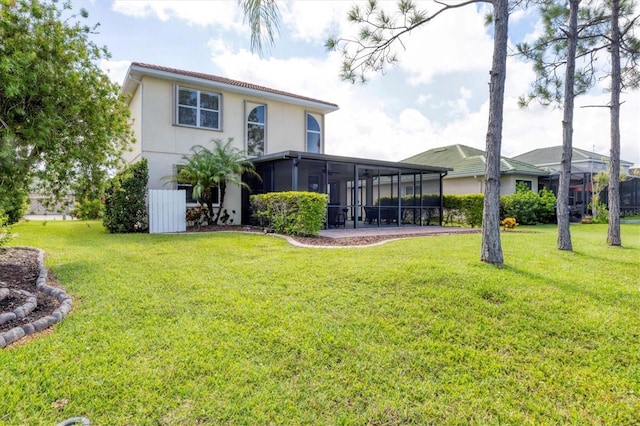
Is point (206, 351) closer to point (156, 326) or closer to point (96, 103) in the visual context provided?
point (156, 326)

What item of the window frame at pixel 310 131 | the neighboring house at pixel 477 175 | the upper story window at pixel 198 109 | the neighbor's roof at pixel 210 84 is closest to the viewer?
the neighbor's roof at pixel 210 84

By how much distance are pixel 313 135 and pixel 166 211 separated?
315 inches

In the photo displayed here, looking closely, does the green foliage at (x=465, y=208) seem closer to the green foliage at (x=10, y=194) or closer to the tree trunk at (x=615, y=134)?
the tree trunk at (x=615, y=134)

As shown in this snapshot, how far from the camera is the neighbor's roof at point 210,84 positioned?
1291 cm

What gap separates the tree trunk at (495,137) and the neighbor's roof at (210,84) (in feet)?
36.0

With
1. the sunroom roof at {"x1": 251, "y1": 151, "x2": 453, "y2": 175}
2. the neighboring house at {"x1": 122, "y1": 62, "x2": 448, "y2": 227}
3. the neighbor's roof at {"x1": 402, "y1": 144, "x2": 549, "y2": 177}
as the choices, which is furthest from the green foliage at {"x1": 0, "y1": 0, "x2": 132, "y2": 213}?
the neighbor's roof at {"x1": 402, "y1": 144, "x2": 549, "y2": 177}

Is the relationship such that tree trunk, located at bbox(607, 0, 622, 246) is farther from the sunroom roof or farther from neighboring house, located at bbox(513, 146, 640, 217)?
neighboring house, located at bbox(513, 146, 640, 217)

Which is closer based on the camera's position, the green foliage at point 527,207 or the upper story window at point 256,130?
the upper story window at point 256,130

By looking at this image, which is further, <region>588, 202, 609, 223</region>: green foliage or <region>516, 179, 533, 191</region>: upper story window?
<region>516, 179, 533, 191</region>: upper story window

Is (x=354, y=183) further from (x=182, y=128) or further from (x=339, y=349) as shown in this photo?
(x=339, y=349)

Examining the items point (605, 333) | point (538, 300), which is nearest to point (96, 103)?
point (538, 300)

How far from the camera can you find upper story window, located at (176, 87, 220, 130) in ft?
45.8

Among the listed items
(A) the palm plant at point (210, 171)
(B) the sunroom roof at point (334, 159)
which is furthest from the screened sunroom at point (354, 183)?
(A) the palm plant at point (210, 171)

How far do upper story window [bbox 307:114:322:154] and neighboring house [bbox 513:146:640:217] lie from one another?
1149 cm
